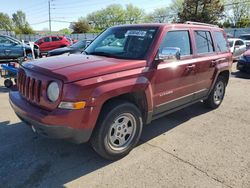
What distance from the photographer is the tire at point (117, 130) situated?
3.28m

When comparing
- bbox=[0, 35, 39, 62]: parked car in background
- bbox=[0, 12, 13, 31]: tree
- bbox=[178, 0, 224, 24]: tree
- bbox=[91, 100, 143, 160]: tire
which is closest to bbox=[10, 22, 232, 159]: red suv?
bbox=[91, 100, 143, 160]: tire

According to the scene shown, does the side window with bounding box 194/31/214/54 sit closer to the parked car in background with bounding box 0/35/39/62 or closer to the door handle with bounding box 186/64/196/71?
the door handle with bounding box 186/64/196/71

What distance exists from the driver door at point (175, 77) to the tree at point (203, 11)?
37.9 metres

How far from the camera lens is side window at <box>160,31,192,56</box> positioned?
160 inches

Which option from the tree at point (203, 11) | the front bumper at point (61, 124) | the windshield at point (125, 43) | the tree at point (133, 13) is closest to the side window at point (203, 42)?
the windshield at point (125, 43)

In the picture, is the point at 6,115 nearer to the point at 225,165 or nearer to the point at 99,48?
the point at 99,48

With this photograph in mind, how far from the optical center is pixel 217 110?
5855mm

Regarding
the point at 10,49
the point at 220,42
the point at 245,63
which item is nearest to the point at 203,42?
the point at 220,42

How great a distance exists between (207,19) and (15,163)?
4177 cm

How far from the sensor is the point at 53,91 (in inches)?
120

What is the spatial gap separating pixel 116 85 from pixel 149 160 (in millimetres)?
1197

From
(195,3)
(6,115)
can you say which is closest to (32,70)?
(6,115)

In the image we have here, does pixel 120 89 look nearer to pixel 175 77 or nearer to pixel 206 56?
pixel 175 77

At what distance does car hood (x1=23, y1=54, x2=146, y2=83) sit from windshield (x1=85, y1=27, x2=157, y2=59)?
0.26 metres
